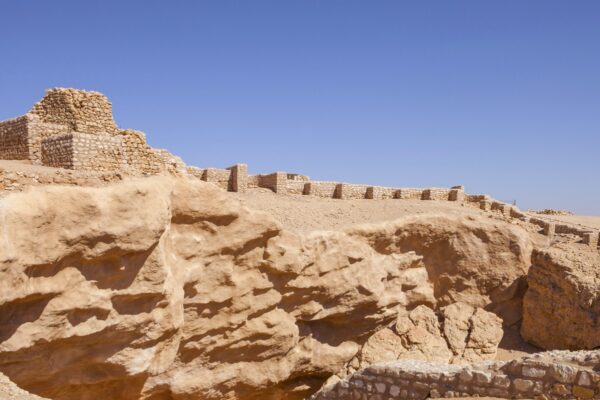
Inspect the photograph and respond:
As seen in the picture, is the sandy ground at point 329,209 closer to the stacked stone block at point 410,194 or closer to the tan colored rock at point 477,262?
the stacked stone block at point 410,194

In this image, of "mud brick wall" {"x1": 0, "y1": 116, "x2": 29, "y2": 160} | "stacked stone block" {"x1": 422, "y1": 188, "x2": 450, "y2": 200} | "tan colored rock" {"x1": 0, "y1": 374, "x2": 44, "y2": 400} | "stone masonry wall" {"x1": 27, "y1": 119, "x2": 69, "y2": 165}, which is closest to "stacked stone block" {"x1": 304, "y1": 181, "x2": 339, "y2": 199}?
"stacked stone block" {"x1": 422, "y1": 188, "x2": 450, "y2": 200}

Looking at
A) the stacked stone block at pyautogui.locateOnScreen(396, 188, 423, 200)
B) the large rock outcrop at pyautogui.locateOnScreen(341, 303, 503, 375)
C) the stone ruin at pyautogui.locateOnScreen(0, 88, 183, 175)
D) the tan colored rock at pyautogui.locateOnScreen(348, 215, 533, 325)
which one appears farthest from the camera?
the stacked stone block at pyautogui.locateOnScreen(396, 188, 423, 200)

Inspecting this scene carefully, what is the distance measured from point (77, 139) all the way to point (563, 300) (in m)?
10.9

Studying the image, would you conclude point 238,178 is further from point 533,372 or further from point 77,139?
point 533,372

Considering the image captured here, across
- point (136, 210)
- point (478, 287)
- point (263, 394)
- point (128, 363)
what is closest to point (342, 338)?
point (263, 394)

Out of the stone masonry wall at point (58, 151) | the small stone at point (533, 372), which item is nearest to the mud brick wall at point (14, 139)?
the stone masonry wall at point (58, 151)

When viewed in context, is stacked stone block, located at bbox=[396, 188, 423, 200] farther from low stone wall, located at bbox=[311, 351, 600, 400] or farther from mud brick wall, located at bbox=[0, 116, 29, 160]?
mud brick wall, located at bbox=[0, 116, 29, 160]

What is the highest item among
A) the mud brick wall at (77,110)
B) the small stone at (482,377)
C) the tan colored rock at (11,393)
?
the mud brick wall at (77,110)

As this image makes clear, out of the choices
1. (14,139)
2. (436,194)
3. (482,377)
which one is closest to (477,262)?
(436,194)

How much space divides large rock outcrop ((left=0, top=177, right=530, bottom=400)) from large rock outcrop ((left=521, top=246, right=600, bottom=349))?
63 centimetres

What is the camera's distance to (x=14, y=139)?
31.2ft

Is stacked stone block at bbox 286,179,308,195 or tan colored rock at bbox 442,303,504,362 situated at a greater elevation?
stacked stone block at bbox 286,179,308,195

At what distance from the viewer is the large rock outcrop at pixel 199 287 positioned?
6277 mm

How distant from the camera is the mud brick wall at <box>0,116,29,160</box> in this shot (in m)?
9.30
